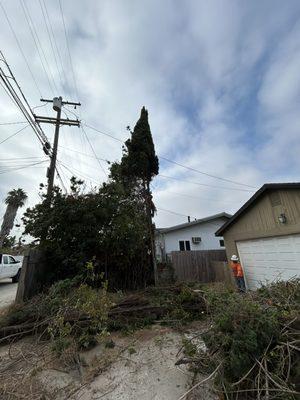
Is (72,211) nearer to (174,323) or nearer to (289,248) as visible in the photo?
(174,323)

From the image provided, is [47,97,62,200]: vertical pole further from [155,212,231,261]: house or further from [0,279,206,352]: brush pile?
[155,212,231,261]: house

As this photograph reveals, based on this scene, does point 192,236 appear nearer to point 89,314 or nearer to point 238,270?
point 238,270

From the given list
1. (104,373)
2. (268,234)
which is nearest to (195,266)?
(268,234)

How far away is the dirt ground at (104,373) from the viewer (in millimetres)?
2852

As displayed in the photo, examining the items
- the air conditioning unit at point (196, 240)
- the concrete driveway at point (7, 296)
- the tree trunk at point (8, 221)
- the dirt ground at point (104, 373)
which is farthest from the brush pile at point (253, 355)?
the tree trunk at point (8, 221)

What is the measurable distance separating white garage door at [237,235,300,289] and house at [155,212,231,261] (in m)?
9.23

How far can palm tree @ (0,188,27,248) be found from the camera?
1012 inches

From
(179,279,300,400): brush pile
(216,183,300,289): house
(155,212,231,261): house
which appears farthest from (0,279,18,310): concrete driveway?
(155,212,231,261): house

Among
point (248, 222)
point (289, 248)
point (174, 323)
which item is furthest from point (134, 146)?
point (174, 323)

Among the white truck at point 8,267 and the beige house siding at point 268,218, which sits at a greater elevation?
the beige house siding at point 268,218

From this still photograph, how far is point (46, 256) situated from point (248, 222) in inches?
324

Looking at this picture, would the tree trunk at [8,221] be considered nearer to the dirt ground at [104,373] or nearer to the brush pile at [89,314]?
the brush pile at [89,314]

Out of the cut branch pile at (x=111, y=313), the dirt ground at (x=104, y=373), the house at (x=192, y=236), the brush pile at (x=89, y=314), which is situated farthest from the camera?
the house at (x=192, y=236)

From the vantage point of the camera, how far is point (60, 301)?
5.19m
